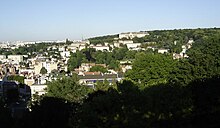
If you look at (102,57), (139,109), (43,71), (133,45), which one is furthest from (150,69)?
(133,45)

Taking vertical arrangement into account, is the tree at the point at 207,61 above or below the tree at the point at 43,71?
above

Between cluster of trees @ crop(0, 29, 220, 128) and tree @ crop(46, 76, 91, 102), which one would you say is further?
tree @ crop(46, 76, 91, 102)

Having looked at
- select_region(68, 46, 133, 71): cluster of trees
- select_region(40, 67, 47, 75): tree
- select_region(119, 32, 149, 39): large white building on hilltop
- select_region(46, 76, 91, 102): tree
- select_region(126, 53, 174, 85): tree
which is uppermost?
select_region(119, 32, 149, 39): large white building on hilltop

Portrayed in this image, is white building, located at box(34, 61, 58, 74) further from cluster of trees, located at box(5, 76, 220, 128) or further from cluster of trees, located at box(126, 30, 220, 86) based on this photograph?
cluster of trees, located at box(5, 76, 220, 128)

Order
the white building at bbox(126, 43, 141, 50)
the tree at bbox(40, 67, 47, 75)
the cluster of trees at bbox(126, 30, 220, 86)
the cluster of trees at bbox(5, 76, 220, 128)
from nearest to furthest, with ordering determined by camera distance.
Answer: the cluster of trees at bbox(5, 76, 220, 128) → the cluster of trees at bbox(126, 30, 220, 86) → the tree at bbox(40, 67, 47, 75) → the white building at bbox(126, 43, 141, 50)

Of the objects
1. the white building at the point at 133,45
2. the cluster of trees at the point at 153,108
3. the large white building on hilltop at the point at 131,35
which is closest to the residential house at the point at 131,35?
the large white building on hilltop at the point at 131,35

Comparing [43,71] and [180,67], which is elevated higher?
[180,67]

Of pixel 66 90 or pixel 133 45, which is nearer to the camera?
pixel 66 90

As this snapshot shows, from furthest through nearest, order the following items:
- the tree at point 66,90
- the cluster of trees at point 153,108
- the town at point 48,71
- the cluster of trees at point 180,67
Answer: the town at point 48,71 → the cluster of trees at point 180,67 → the tree at point 66,90 → the cluster of trees at point 153,108

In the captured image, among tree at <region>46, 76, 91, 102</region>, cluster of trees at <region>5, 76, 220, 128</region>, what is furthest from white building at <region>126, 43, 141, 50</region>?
cluster of trees at <region>5, 76, 220, 128</region>

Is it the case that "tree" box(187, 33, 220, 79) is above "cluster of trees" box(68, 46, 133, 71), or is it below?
above

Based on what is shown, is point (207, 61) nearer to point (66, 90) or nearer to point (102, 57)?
point (66, 90)

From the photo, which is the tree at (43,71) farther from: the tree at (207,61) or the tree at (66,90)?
the tree at (207,61)

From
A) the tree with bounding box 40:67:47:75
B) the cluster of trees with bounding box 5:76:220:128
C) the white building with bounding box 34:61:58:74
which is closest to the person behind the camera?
the cluster of trees with bounding box 5:76:220:128
